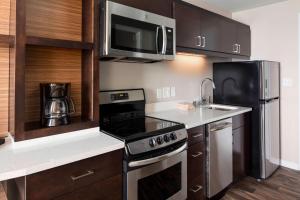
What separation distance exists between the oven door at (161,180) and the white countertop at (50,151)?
26 cm

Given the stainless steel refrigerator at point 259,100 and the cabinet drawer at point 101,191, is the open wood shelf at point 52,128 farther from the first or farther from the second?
the stainless steel refrigerator at point 259,100

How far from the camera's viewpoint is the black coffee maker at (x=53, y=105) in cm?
134

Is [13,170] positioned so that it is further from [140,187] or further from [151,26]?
[151,26]

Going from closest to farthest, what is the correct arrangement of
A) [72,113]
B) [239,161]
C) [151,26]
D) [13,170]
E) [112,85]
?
[13,170], [72,113], [151,26], [112,85], [239,161]

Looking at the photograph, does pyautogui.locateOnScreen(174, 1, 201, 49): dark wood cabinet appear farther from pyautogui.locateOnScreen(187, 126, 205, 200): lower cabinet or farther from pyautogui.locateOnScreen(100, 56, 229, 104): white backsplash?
pyautogui.locateOnScreen(187, 126, 205, 200): lower cabinet

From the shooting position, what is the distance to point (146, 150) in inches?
53.6

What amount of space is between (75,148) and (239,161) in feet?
6.61

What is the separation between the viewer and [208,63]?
3088mm

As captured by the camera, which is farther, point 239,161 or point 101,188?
point 239,161

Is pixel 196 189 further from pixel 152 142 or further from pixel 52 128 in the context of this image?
pixel 52 128

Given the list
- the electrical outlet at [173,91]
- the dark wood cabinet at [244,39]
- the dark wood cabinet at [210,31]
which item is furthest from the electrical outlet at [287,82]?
the electrical outlet at [173,91]

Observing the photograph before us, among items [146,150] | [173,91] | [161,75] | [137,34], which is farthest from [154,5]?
[146,150]

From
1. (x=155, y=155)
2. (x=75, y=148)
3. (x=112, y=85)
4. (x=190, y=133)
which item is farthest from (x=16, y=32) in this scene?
(x=190, y=133)

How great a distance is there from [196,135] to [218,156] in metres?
0.43
